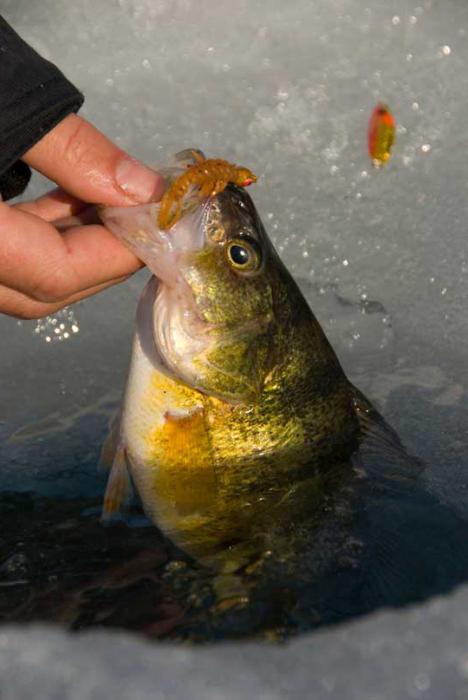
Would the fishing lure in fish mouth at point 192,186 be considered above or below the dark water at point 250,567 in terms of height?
above

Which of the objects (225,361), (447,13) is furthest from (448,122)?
(225,361)

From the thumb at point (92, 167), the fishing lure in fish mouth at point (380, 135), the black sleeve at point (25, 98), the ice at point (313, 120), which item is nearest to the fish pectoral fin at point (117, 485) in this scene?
the thumb at point (92, 167)

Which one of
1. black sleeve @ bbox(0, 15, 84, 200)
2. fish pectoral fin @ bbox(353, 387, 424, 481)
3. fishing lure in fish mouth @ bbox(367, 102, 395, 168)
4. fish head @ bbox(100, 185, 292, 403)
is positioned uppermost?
fishing lure in fish mouth @ bbox(367, 102, 395, 168)

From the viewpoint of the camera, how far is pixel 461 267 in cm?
441

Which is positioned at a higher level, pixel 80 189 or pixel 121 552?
pixel 80 189

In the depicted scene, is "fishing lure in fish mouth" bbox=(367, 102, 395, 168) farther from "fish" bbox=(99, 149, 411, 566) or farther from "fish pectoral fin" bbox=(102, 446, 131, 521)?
"fish pectoral fin" bbox=(102, 446, 131, 521)

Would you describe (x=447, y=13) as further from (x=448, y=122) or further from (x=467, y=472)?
(x=467, y=472)

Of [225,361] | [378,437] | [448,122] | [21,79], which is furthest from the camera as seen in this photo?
[448,122]

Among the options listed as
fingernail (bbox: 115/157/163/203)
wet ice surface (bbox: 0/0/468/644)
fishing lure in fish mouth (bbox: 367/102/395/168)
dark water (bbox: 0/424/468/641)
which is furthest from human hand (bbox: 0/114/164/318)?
fishing lure in fish mouth (bbox: 367/102/395/168)

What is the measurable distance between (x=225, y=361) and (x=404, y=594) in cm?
77

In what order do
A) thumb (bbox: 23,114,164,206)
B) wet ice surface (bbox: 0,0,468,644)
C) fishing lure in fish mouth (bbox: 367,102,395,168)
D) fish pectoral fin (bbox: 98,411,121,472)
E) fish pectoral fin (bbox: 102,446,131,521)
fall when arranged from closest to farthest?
1. thumb (bbox: 23,114,164,206)
2. fish pectoral fin (bbox: 102,446,131,521)
3. fish pectoral fin (bbox: 98,411,121,472)
4. wet ice surface (bbox: 0,0,468,644)
5. fishing lure in fish mouth (bbox: 367,102,395,168)

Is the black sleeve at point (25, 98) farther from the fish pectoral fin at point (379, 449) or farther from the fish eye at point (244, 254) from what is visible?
the fish pectoral fin at point (379, 449)

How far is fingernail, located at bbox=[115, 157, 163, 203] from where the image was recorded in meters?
2.77

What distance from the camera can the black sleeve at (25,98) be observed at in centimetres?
268
